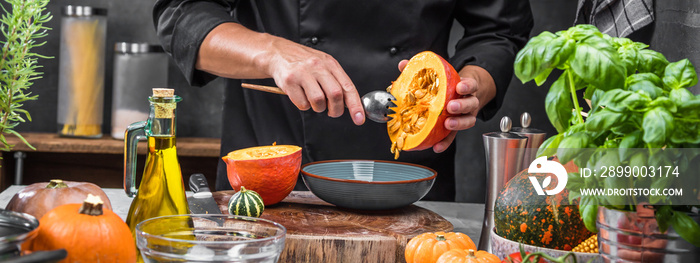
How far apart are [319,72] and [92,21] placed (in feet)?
6.02

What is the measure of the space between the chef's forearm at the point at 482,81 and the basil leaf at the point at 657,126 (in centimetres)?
114

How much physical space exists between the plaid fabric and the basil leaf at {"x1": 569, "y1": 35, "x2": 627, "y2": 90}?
1.15 meters

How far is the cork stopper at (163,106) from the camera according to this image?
0.94 meters

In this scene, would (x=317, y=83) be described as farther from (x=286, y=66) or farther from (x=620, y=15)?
(x=620, y=15)

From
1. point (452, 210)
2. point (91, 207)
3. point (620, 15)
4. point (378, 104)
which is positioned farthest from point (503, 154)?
point (620, 15)

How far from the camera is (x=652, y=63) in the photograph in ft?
2.43

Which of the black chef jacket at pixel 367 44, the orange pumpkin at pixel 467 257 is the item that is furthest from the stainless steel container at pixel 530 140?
the black chef jacket at pixel 367 44

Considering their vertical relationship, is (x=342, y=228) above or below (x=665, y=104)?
below

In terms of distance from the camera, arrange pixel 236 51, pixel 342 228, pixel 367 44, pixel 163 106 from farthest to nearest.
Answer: pixel 367 44, pixel 236 51, pixel 342 228, pixel 163 106

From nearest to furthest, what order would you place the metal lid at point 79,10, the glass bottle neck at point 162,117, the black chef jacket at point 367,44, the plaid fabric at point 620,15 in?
the glass bottle neck at point 162,117 → the plaid fabric at point 620,15 → the black chef jacket at point 367,44 → the metal lid at point 79,10

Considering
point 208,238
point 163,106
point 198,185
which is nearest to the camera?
point 208,238

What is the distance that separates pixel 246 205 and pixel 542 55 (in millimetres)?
700

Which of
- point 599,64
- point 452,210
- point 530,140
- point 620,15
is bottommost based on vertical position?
point 452,210

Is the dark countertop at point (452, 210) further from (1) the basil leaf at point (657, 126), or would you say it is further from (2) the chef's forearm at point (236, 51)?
(1) the basil leaf at point (657, 126)
